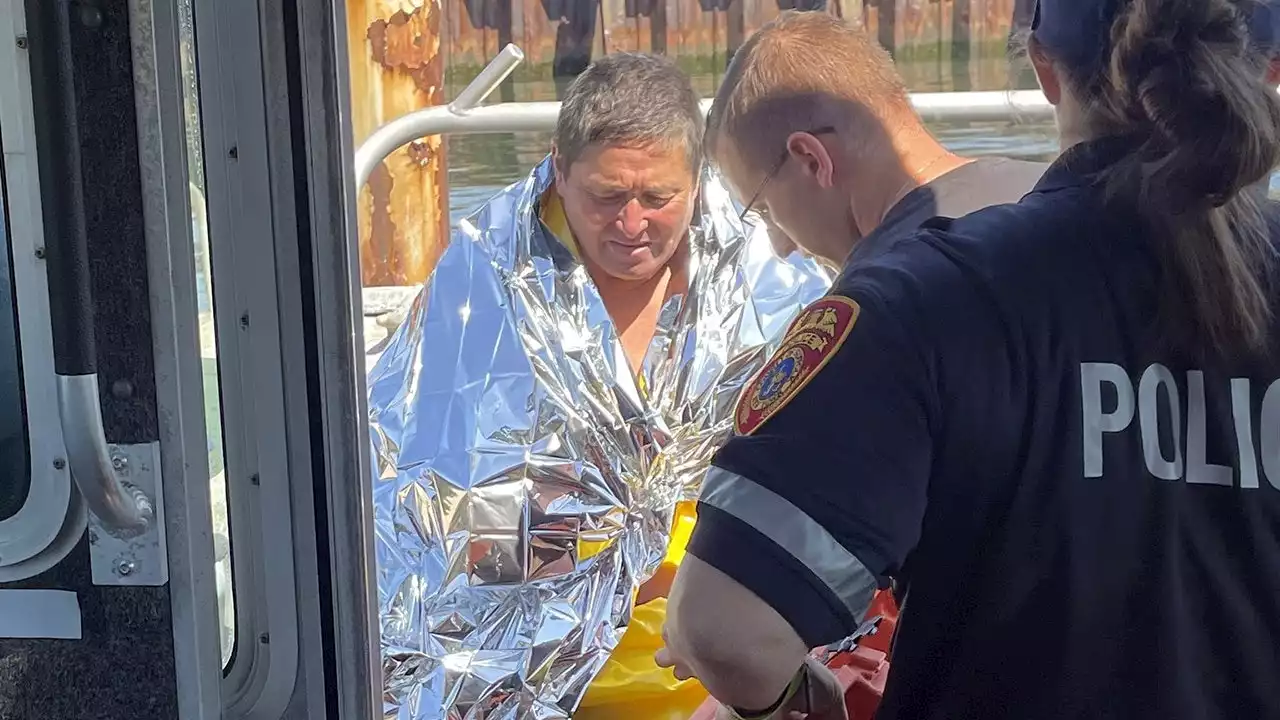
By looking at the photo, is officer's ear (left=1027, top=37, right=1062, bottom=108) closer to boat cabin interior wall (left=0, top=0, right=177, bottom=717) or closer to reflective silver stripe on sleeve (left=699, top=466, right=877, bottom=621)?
reflective silver stripe on sleeve (left=699, top=466, right=877, bottom=621)

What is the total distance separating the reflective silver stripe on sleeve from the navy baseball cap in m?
0.44

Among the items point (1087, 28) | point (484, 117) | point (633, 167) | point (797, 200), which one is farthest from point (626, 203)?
point (1087, 28)

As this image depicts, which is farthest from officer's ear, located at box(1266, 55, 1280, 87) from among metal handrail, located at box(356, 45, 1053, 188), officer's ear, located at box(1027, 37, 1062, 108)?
metal handrail, located at box(356, 45, 1053, 188)

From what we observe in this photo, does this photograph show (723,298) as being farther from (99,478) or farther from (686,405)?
(99,478)

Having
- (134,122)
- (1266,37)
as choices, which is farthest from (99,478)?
(1266,37)

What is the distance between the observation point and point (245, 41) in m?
1.10

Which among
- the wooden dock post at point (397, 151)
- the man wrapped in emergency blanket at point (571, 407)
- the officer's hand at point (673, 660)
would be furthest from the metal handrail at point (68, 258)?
the wooden dock post at point (397, 151)

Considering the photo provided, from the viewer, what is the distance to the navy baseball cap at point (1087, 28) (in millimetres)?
963

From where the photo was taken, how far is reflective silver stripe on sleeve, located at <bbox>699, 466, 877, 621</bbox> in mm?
871

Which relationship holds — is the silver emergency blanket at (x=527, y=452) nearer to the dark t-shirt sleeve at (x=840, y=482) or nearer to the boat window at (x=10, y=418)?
the boat window at (x=10, y=418)

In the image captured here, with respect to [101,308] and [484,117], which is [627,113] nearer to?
[484,117]

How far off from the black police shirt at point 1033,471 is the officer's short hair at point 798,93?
0.59 meters

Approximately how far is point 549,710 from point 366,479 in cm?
86

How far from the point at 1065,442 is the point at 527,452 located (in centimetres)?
122
